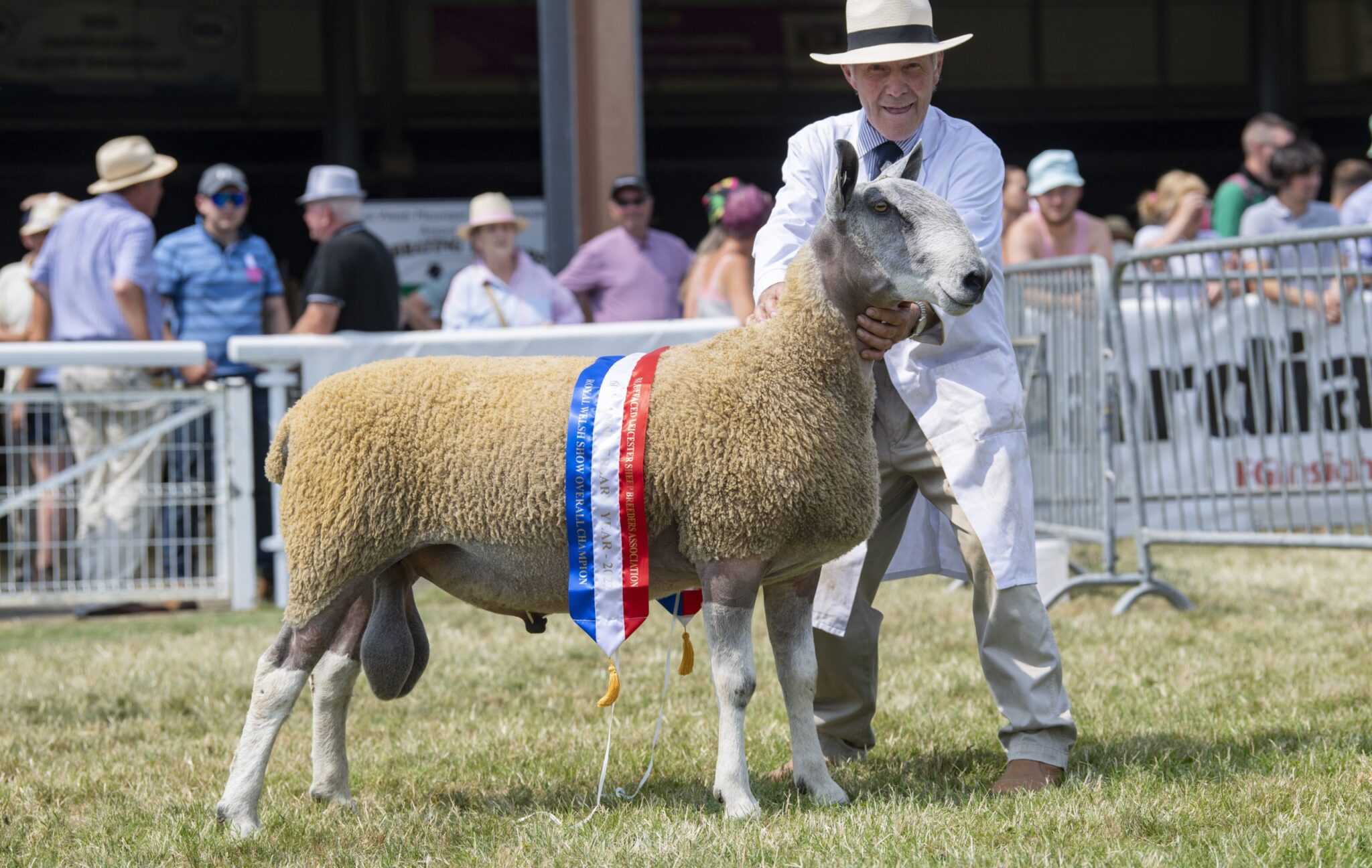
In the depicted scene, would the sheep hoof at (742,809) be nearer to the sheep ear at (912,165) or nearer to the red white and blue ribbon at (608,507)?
the red white and blue ribbon at (608,507)

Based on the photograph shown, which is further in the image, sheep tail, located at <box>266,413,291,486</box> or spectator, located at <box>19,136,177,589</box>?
spectator, located at <box>19,136,177,589</box>

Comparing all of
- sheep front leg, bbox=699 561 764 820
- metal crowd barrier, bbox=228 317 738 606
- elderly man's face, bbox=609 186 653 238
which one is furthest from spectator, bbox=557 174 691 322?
sheep front leg, bbox=699 561 764 820

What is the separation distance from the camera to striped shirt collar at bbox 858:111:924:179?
4.03 m

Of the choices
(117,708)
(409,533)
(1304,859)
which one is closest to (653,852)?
(409,533)

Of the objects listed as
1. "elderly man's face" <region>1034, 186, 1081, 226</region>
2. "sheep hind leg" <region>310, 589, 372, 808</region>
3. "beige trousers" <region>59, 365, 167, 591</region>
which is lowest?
"sheep hind leg" <region>310, 589, 372, 808</region>

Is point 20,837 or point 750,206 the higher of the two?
point 750,206

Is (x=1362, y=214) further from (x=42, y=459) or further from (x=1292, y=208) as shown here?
(x=42, y=459)

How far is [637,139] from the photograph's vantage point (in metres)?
10.2

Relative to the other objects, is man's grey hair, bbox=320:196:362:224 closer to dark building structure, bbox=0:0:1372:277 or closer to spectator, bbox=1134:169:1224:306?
spectator, bbox=1134:169:1224:306

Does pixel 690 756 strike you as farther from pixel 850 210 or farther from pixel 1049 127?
pixel 1049 127

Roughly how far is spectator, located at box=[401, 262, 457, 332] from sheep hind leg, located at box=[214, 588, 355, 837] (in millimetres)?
5667

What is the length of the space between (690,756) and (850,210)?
1.73 m

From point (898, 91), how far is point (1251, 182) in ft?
20.7

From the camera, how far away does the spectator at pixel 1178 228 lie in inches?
300
